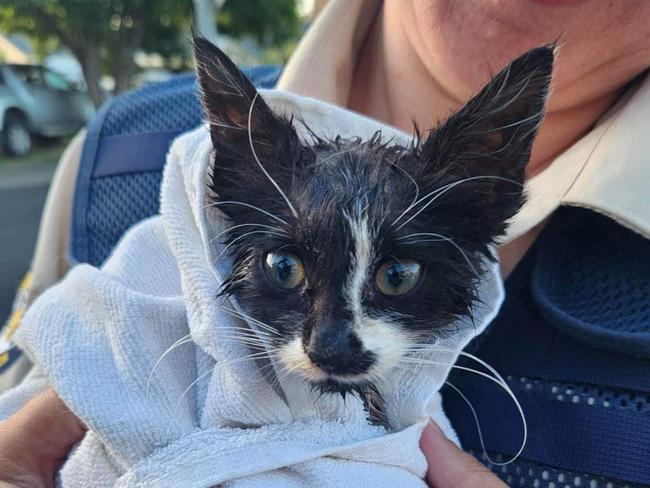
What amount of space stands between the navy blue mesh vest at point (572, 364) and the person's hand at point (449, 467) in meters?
0.08

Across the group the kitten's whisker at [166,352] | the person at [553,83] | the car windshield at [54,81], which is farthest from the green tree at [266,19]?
the kitten's whisker at [166,352]

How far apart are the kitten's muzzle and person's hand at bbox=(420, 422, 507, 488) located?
0.86 ft

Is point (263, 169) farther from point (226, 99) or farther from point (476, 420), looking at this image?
point (476, 420)

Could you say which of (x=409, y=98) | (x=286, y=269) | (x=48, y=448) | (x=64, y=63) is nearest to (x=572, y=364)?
(x=286, y=269)

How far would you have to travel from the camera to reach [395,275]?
83 centimetres

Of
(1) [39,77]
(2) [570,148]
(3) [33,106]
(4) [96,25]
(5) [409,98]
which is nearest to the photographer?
(2) [570,148]

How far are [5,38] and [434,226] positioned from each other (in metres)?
14.3

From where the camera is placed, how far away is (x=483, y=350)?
42.5 inches

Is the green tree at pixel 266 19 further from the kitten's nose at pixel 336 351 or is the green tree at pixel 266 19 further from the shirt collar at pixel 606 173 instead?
the kitten's nose at pixel 336 351

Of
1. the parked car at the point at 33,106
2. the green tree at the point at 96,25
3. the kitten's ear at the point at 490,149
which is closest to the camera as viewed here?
the kitten's ear at the point at 490,149

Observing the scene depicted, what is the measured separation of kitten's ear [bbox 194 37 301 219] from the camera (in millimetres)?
849

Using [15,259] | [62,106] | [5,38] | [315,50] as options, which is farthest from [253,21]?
[315,50]

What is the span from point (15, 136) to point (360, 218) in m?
8.66

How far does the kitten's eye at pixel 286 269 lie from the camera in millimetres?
832
